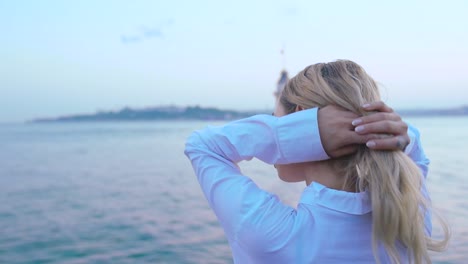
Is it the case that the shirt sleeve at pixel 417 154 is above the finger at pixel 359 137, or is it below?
below

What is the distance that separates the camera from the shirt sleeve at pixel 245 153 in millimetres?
1301

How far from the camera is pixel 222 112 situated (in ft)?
214

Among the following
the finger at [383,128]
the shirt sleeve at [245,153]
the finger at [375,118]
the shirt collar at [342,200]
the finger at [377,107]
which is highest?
the finger at [377,107]

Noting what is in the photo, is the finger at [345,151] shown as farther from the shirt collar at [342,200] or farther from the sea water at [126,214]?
the sea water at [126,214]

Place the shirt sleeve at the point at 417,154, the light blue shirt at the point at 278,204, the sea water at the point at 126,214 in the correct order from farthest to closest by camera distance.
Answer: the sea water at the point at 126,214
the shirt sleeve at the point at 417,154
the light blue shirt at the point at 278,204

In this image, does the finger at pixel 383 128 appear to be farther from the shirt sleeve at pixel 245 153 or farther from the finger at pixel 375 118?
the shirt sleeve at pixel 245 153

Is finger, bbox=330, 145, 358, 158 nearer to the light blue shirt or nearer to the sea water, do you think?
the light blue shirt

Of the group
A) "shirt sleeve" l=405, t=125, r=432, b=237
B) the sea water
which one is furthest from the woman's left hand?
the sea water

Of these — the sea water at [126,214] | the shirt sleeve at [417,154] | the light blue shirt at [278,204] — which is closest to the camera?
the light blue shirt at [278,204]

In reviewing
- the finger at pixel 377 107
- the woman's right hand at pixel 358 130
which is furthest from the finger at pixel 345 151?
the finger at pixel 377 107

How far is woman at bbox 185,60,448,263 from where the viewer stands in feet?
4.20

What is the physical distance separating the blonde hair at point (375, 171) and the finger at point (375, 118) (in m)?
0.03

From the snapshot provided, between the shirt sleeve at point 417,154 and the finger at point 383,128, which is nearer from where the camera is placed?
the finger at point 383,128

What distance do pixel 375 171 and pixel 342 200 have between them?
0.40 feet
